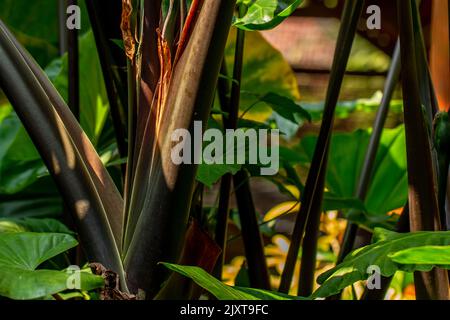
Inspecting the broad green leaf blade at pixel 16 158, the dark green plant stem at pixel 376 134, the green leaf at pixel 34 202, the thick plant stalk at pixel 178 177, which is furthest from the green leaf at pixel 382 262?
the green leaf at pixel 34 202

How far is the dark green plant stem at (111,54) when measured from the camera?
89cm

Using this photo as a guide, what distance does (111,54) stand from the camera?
3.30 feet

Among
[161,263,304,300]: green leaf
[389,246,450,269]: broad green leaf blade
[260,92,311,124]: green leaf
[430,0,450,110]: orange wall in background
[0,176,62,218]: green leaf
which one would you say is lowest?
[0,176,62,218]: green leaf

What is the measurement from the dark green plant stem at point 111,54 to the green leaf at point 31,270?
11.7 inches

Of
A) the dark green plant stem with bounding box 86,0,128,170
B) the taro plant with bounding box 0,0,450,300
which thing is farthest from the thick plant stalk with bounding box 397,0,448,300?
the dark green plant stem with bounding box 86,0,128,170

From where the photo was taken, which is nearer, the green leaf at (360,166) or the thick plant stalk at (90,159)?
the thick plant stalk at (90,159)

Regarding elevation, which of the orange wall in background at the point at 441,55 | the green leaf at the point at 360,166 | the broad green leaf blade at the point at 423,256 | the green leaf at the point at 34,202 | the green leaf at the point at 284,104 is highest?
the orange wall in background at the point at 441,55

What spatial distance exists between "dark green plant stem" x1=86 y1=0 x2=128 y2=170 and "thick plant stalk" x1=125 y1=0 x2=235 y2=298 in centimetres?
27

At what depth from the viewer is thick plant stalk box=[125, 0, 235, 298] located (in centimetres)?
63

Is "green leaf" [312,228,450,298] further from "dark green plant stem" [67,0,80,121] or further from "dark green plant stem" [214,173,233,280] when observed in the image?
"dark green plant stem" [67,0,80,121]

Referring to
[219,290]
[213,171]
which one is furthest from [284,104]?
[219,290]

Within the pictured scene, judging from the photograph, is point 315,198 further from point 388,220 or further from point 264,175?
point 388,220

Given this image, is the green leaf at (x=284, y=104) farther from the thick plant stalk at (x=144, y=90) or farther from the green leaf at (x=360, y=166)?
the green leaf at (x=360, y=166)

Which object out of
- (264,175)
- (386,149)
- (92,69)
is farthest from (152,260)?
(386,149)
